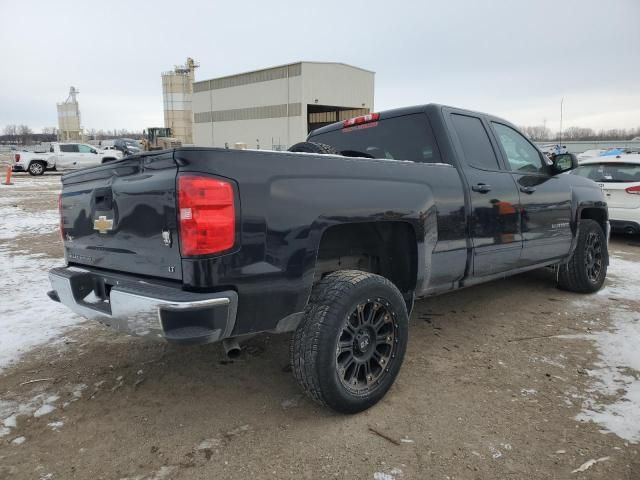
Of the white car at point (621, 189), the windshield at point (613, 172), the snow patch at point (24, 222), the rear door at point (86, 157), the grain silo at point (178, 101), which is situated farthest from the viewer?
the grain silo at point (178, 101)

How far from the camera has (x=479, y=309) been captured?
458cm

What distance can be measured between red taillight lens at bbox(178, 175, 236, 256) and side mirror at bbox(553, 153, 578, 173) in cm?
364

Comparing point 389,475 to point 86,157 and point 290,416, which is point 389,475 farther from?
point 86,157

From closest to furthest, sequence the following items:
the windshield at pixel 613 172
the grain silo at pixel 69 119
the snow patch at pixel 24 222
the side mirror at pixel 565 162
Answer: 1. the side mirror at pixel 565 162
2. the windshield at pixel 613 172
3. the snow patch at pixel 24 222
4. the grain silo at pixel 69 119

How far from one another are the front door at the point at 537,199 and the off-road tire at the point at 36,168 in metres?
26.8

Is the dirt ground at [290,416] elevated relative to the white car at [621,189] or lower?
lower

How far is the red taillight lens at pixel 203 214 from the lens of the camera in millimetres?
2074

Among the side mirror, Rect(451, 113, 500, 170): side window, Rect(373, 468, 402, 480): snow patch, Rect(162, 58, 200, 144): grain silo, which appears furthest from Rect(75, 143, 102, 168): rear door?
Rect(162, 58, 200, 144): grain silo

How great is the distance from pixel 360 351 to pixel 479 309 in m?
2.35

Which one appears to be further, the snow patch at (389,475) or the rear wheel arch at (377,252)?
the rear wheel arch at (377,252)

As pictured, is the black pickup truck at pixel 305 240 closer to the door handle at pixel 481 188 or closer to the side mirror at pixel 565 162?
the door handle at pixel 481 188

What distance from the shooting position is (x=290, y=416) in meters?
2.64

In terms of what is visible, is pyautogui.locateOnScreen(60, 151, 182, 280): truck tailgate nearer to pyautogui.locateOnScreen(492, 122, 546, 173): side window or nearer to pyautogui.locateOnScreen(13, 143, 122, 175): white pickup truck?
pyautogui.locateOnScreen(492, 122, 546, 173): side window

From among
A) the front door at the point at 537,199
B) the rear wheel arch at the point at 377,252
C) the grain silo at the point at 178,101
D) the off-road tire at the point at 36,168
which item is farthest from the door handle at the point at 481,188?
the grain silo at the point at 178,101
